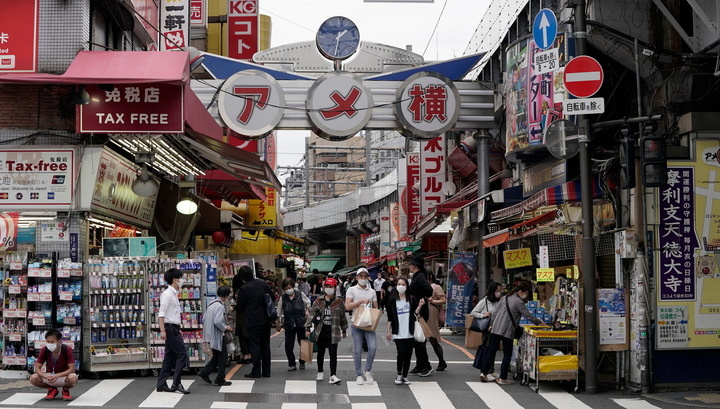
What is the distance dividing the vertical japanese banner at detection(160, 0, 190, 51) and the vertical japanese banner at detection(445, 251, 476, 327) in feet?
29.5

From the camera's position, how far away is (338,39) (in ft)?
72.6

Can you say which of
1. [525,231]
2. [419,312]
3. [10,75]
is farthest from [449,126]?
[10,75]

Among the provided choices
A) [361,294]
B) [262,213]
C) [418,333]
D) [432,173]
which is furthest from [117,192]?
[432,173]

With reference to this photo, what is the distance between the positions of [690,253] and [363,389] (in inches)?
215

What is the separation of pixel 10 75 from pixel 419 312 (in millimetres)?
7872

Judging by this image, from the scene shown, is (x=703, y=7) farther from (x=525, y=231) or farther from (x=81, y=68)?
(x=81, y=68)

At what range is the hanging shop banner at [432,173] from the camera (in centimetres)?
3322

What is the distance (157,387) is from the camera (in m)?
13.2

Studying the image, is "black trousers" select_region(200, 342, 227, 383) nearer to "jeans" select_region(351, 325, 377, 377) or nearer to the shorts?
"jeans" select_region(351, 325, 377, 377)

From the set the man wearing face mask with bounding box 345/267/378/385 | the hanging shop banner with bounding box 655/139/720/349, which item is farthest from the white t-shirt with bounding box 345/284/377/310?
the hanging shop banner with bounding box 655/139/720/349

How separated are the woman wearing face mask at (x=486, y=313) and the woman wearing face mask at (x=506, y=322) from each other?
126 millimetres

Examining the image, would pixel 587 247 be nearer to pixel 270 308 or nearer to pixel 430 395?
pixel 430 395

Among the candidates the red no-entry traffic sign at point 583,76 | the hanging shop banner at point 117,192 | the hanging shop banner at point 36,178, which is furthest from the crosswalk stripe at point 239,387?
the red no-entry traffic sign at point 583,76

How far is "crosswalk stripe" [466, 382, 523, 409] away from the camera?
1259cm
